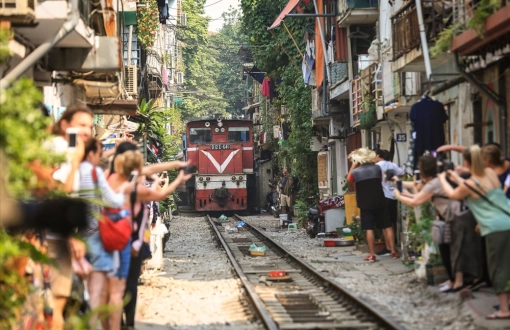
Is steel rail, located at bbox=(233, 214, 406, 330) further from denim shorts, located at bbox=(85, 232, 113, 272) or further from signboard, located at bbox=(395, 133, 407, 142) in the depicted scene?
signboard, located at bbox=(395, 133, 407, 142)

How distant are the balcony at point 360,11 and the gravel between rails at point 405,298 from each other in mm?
7945

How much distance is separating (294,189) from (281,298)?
21406mm

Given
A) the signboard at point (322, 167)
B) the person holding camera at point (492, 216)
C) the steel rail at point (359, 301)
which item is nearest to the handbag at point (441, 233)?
the steel rail at point (359, 301)

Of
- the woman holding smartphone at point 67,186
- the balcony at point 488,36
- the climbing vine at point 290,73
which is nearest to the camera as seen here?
the woman holding smartphone at point 67,186

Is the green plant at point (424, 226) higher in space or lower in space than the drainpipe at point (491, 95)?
lower

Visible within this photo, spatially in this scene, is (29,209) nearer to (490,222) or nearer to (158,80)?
(490,222)

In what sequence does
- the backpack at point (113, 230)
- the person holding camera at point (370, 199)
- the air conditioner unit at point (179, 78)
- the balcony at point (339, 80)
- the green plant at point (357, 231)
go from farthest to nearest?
the air conditioner unit at point (179, 78) → the balcony at point (339, 80) → the green plant at point (357, 231) → the person holding camera at point (370, 199) → the backpack at point (113, 230)

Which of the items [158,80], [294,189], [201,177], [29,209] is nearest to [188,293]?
[29,209]

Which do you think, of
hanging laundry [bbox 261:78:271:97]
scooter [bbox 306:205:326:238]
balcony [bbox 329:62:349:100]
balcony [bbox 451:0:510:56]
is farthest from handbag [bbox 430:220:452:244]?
hanging laundry [bbox 261:78:271:97]

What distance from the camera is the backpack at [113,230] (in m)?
7.93

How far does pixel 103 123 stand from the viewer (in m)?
23.5

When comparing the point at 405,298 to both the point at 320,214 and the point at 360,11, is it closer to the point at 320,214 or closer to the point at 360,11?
the point at 320,214

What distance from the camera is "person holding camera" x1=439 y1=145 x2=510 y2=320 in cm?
927

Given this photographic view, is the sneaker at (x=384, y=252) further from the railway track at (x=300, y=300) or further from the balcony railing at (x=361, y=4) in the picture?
the balcony railing at (x=361, y=4)
